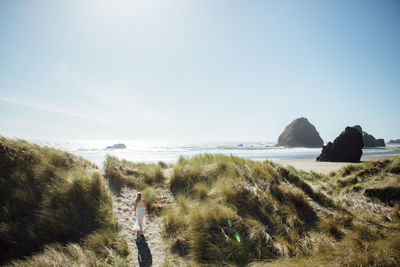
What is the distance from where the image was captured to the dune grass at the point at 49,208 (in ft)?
13.6

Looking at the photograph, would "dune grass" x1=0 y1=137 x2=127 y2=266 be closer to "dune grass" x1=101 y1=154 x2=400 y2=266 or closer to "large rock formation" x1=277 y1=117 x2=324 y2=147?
"dune grass" x1=101 y1=154 x2=400 y2=266

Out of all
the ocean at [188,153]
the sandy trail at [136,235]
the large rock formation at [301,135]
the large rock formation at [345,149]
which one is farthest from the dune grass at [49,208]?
the large rock formation at [301,135]

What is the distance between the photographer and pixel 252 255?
384 centimetres

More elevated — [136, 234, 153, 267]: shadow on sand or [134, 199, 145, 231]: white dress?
[134, 199, 145, 231]: white dress

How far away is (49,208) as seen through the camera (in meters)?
5.02

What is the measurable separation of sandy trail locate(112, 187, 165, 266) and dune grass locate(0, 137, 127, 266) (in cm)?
35

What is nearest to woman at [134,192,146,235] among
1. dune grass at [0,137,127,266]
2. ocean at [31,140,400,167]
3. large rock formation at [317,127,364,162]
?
dune grass at [0,137,127,266]

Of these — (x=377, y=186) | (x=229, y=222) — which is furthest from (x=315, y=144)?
(x=229, y=222)

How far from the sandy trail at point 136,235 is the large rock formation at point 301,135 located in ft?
320

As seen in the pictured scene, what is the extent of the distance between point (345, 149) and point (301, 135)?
74383 millimetres

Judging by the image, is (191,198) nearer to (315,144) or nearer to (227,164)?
(227,164)

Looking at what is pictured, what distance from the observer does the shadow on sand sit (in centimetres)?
394

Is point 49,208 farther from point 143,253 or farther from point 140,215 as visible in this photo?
point 143,253

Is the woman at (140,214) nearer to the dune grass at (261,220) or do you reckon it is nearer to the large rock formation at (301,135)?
the dune grass at (261,220)
